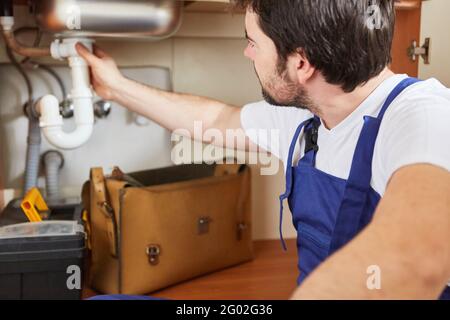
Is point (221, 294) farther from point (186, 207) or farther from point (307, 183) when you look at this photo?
point (307, 183)

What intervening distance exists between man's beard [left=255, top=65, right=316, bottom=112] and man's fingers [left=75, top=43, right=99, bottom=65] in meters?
0.42

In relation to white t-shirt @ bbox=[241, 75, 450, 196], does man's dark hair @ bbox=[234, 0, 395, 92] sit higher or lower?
higher

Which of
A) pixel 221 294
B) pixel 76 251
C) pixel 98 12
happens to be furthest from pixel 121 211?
pixel 98 12

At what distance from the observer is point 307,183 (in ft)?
3.15

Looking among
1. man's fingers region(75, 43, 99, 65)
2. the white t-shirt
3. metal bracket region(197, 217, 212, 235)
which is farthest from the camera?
metal bracket region(197, 217, 212, 235)

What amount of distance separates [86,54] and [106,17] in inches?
3.5

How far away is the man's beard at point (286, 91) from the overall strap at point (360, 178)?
0.39 feet

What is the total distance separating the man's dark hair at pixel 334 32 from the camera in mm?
794

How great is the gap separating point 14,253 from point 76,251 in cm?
11

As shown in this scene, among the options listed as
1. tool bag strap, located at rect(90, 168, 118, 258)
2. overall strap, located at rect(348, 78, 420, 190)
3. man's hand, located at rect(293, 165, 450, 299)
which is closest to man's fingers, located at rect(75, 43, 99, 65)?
tool bag strap, located at rect(90, 168, 118, 258)

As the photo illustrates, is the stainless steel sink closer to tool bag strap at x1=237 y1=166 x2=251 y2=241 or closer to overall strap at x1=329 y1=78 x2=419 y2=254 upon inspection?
tool bag strap at x1=237 y1=166 x2=251 y2=241

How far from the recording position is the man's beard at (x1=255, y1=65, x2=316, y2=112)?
0.87 metres

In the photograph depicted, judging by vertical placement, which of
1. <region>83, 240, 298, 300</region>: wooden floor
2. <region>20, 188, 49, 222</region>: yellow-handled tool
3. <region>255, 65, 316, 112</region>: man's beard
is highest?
<region>255, 65, 316, 112</region>: man's beard

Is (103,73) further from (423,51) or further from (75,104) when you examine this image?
(423,51)
